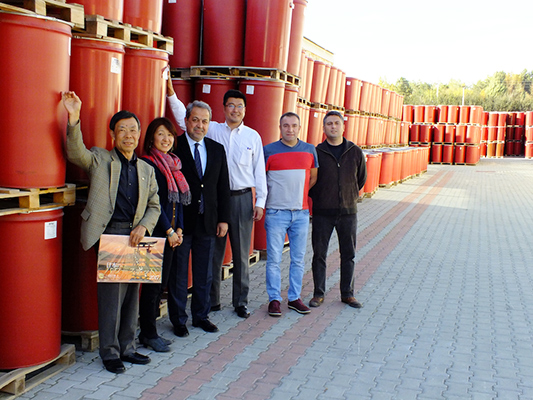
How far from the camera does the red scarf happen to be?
461cm

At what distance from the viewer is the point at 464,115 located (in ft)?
102

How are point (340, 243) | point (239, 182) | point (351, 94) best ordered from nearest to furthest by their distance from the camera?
point (239, 182), point (340, 243), point (351, 94)

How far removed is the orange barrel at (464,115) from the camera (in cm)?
3094

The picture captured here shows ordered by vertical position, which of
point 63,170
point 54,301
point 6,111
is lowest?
point 54,301

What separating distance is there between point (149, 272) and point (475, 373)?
2705 millimetres

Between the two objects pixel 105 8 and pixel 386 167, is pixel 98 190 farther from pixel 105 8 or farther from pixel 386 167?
pixel 386 167

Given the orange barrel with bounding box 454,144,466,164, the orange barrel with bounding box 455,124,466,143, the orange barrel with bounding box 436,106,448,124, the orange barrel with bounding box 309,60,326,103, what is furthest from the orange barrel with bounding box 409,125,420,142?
the orange barrel with bounding box 309,60,326,103

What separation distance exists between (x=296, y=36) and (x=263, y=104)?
1717mm

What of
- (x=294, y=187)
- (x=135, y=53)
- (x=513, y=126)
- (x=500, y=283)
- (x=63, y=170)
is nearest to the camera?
(x=63, y=170)

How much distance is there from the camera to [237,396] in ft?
12.8

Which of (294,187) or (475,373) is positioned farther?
(294,187)

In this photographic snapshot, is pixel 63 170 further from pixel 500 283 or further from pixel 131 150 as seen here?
pixel 500 283

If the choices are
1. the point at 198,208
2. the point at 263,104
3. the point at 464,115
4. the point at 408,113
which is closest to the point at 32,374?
the point at 198,208

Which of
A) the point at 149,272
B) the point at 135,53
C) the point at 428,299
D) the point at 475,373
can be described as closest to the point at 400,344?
the point at 475,373
